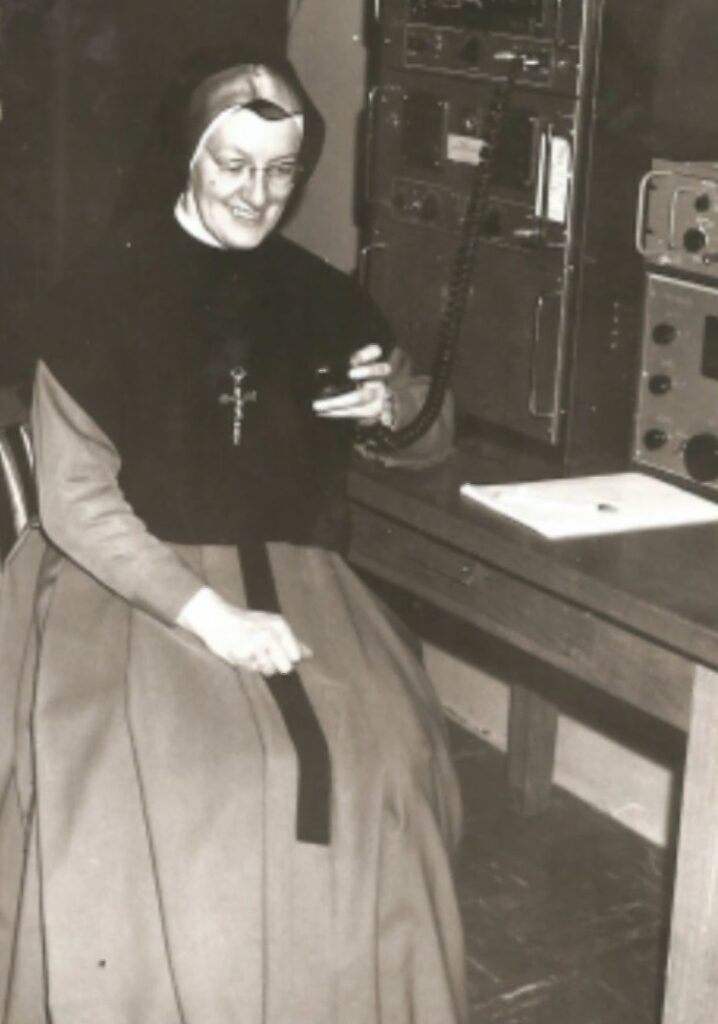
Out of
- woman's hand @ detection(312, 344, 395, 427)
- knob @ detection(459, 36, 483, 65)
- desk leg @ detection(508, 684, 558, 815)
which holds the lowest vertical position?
desk leg @ detection(508, 684, 558, 815)

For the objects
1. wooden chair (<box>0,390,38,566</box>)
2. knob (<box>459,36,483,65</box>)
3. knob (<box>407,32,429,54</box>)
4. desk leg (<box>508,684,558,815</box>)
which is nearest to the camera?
→ wooden chair (<box>0,390,38,566</box>)

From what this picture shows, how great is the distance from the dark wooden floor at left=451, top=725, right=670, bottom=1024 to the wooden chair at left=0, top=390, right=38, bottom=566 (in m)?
0.98

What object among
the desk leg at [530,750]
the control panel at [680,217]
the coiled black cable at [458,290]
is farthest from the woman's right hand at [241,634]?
the desk leg at [530,750]

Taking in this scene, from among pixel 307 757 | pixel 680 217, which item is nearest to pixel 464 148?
pixel 680 217

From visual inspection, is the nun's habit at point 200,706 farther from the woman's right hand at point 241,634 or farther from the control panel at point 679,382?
the control panel at point 679,382

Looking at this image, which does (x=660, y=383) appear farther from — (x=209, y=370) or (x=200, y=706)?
(x=200, y=706)

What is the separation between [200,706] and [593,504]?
552 mm

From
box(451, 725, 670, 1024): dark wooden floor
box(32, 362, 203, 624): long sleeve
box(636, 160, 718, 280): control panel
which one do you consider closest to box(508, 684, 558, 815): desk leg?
Answer: box(451, 725, 670, 1024): dark wooden floor

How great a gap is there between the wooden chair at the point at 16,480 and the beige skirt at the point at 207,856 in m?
0.26

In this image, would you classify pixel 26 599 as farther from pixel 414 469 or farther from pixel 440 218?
pixel 440 218

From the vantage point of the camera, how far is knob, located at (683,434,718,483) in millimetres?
2066

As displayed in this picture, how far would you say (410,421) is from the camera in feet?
7.29

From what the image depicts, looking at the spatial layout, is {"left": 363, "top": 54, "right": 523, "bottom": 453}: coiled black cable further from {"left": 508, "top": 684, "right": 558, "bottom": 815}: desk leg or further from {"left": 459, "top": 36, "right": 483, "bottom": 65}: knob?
{"left": 508, "top": 684, "right": 558, "bottom": 815}: desk leg

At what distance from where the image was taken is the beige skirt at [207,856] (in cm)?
182
